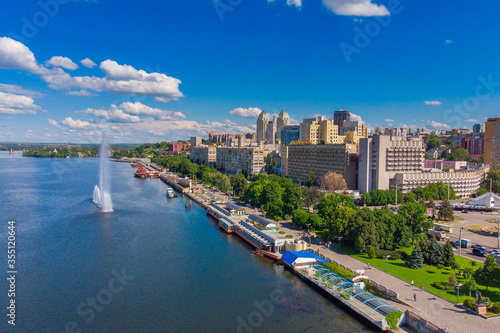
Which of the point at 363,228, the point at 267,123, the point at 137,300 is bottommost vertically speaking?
the point at 137,300

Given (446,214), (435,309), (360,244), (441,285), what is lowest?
(435,309)

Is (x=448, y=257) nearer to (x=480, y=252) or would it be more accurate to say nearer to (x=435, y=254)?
(x=435, y=254)

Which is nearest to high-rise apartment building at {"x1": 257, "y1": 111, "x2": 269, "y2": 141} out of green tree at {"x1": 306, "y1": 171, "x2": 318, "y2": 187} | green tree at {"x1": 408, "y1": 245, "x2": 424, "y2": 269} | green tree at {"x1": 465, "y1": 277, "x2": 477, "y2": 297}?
green tree at {"x1": 306, "y1": 171, "x2": 318, "y2": 187}

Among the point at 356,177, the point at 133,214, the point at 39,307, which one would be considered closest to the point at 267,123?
the point at 356,177

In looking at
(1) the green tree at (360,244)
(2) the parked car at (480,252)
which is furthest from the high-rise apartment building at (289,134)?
(1) the green tree at (360,244)

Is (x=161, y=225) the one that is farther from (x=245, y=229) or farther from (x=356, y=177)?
(x=356, y=177)

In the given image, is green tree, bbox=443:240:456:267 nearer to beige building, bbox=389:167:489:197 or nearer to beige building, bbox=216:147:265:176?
beige building, bbox=389:167:489:197

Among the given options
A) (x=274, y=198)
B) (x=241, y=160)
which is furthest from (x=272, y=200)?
(x=241, y=160)
